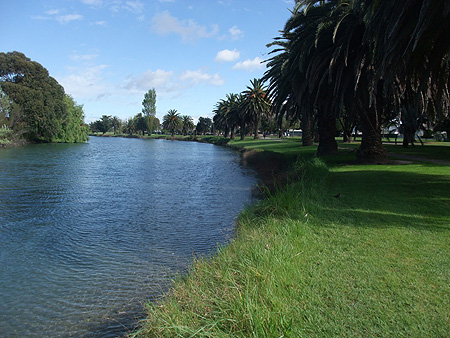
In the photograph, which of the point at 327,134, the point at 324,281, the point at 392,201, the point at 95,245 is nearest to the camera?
the point at 324,281

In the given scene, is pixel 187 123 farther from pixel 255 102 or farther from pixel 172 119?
pixel 255 102

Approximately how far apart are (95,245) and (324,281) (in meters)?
7.21

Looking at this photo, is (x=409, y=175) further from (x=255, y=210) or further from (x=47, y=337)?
(x=47, y=337)

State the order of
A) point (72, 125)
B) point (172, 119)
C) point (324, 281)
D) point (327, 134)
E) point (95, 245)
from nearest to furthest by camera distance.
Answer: point (324, 281), point (95, 245), point (327, 134), point (72, 125), point (172, 119)

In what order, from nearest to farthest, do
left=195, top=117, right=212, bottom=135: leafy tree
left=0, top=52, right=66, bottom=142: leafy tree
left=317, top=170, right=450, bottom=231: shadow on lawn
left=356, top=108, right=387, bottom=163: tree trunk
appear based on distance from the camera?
left=317, top=170, right=450, bottom=231: shadow on lawn < left=356, top=108, right=387, bottom=163: tree trunk < left=0, top=52, right=66, bottom=142: leafy tree < left=195, top=117, right=212, bottom=135: leafy tree

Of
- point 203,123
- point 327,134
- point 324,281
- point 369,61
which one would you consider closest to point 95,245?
point 324,281

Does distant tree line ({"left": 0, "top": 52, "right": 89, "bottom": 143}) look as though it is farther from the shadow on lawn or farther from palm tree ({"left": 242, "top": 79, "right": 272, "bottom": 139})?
the shadow on lawn

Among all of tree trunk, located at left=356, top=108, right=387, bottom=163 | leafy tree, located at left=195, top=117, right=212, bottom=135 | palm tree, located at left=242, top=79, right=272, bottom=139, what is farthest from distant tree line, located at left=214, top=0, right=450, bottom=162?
leafy tree, located at left=195, top=117, right=212, bottom=135

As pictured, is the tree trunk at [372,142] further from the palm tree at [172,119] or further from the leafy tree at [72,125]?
the palm tree at [172,119]

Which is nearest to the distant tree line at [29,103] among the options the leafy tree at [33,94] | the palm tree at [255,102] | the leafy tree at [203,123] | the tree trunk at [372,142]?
the leafy tree at [33,94]

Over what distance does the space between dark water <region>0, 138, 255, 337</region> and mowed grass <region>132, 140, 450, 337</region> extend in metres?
1.43

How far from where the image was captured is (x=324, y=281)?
5031 millimetres

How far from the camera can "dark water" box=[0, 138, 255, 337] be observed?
6.25 meters

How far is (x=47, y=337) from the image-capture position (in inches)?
220
